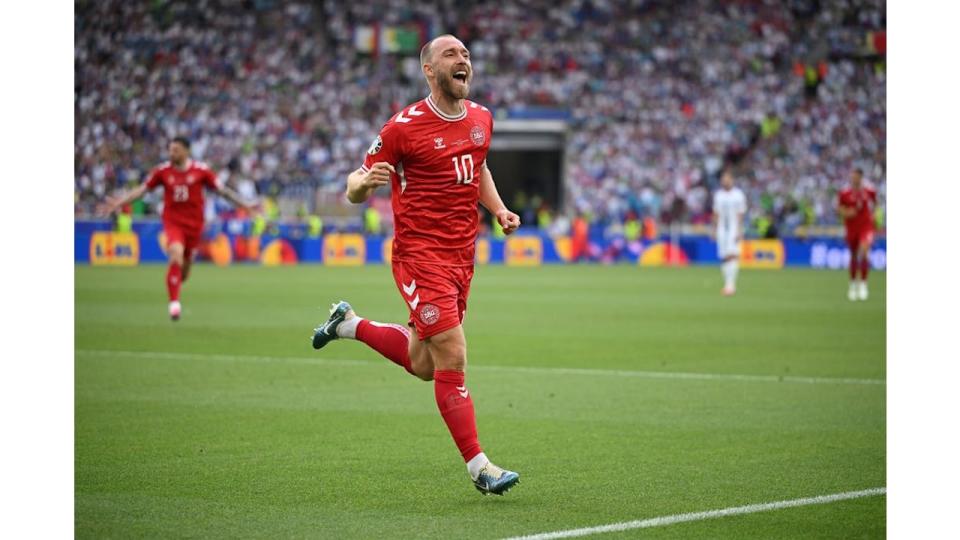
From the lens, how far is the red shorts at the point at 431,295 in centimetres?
724

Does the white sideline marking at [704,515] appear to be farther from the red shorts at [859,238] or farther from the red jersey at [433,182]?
the red shorts at [859,238]

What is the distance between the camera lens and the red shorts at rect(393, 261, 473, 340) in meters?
7.24

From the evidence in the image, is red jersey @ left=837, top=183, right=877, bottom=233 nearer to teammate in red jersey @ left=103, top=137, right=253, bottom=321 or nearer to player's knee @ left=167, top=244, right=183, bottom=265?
teammate in red jersey @ left=103, top=137, right=253, bottom=321

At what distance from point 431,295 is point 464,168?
0.71 meters

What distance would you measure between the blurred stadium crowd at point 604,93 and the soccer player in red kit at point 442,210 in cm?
3164

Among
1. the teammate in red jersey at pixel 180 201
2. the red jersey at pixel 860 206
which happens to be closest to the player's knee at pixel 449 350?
the teammate in red jersey at pixel 180 201

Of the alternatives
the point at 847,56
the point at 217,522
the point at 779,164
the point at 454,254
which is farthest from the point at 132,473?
the point at 779,164

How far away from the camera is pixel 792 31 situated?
149ft

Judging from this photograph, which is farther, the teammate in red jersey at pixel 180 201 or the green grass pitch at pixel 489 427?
the teammate in red jersey at pixel 180 201
